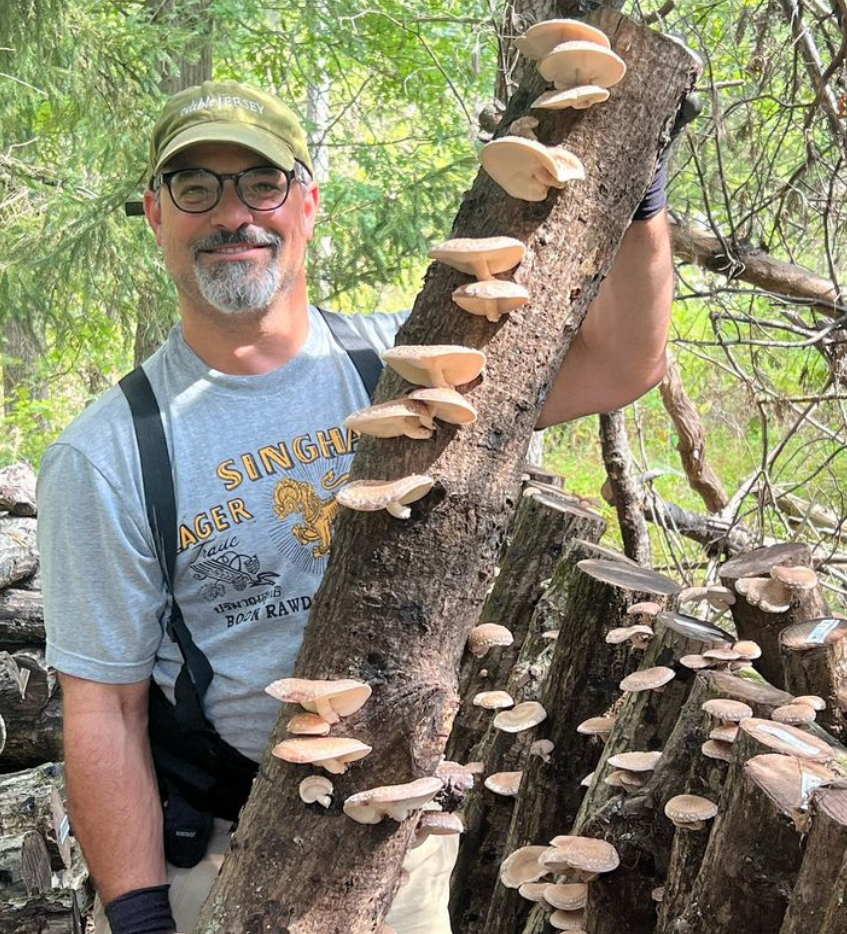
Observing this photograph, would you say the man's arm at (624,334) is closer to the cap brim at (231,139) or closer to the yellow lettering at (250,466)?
the yellow lettering at (250,466)

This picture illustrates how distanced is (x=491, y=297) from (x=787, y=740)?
1.49 meters

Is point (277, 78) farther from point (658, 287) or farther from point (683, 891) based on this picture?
point (683, 891)

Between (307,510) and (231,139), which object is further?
(231,139)

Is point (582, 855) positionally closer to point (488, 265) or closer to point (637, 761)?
point (637, 761)

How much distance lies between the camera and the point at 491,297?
1883mm

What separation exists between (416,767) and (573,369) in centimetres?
134

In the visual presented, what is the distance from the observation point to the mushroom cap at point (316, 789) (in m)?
1.83

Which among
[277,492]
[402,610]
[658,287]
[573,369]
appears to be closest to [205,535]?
[277,492]

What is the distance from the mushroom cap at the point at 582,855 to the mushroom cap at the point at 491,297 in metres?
1.68

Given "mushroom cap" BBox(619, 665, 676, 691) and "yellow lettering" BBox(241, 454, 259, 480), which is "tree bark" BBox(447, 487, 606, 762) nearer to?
"mushroom cap" BBox(619, 665, 676, 691)

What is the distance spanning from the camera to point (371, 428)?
1.87 metres

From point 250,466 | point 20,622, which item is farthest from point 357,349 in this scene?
point 20,622

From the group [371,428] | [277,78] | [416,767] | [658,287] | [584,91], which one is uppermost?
[277,78]

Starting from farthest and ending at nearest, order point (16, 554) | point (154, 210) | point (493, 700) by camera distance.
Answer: point (16, 554) < point (493, 700) < point (154, 210)
